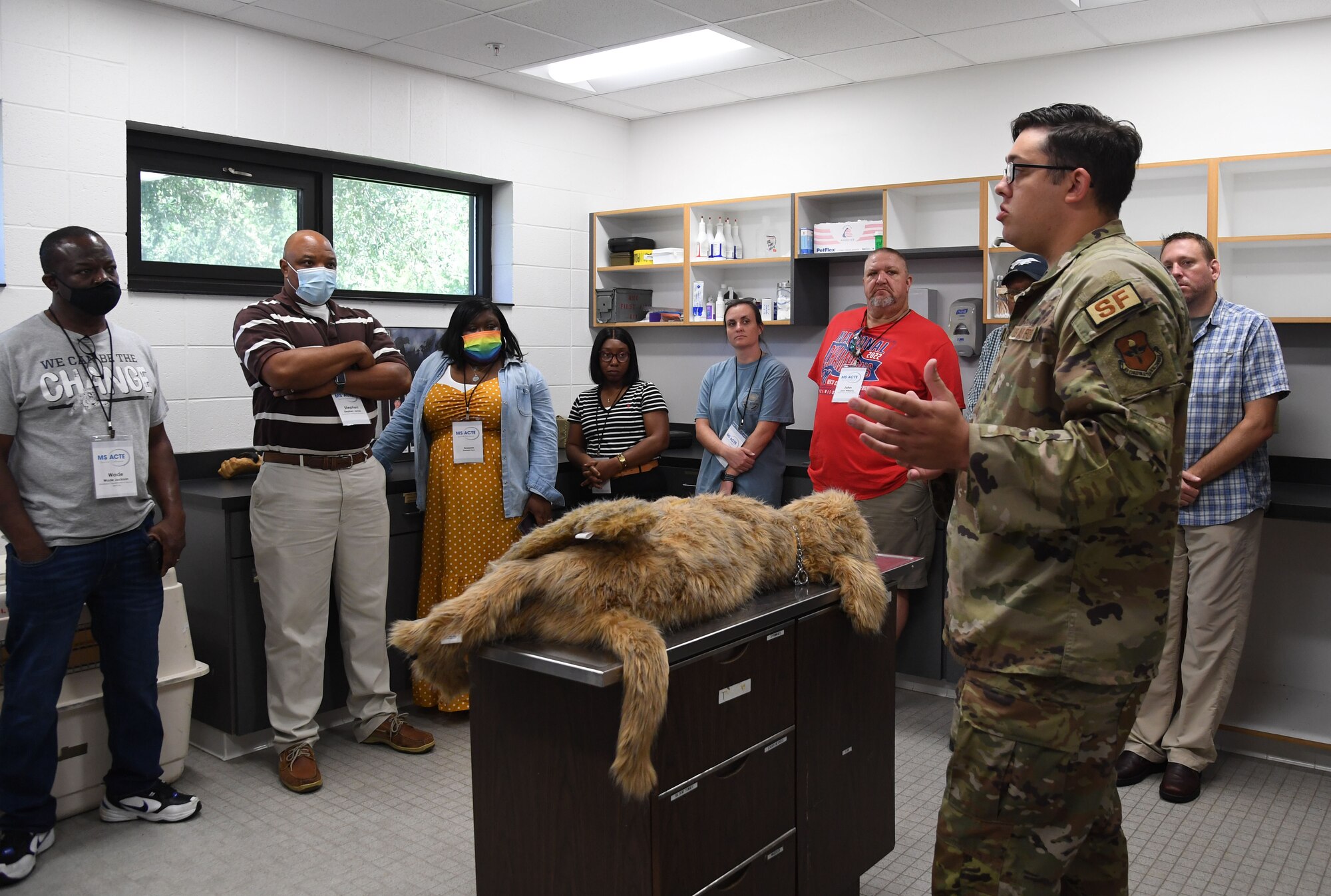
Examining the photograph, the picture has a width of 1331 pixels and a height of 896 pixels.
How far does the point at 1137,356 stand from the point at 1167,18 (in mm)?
3054

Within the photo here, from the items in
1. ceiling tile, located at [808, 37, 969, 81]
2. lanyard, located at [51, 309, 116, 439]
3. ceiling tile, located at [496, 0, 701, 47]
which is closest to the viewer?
lanyard, located at [51, 309, 116, 439]

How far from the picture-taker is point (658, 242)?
19.5 ft

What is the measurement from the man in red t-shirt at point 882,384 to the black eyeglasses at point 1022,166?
1969 mm

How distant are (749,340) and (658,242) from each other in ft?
5.29

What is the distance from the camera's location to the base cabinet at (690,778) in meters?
1.97

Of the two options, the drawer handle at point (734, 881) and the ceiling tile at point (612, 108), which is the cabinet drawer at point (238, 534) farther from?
the ceiling tile at point (612, 108)

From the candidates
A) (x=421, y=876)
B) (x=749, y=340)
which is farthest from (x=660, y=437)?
(x=421, y=876)

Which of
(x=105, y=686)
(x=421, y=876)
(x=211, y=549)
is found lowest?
(x=421, y=876)

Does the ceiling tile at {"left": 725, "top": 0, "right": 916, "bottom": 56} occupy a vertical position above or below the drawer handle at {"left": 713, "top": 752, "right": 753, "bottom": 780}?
above

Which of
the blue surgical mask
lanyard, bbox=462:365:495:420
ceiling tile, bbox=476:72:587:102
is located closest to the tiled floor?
lanyard, bbox=462:365:495:420

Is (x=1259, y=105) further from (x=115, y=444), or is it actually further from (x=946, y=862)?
(x=115, y=444)

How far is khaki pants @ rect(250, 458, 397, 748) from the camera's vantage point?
345 cm

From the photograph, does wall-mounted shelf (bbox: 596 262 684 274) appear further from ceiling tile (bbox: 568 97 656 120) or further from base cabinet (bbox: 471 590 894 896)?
base cabinet (bbox: 471 590 894 896)

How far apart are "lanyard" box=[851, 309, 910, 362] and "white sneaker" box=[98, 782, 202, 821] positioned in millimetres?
2857
